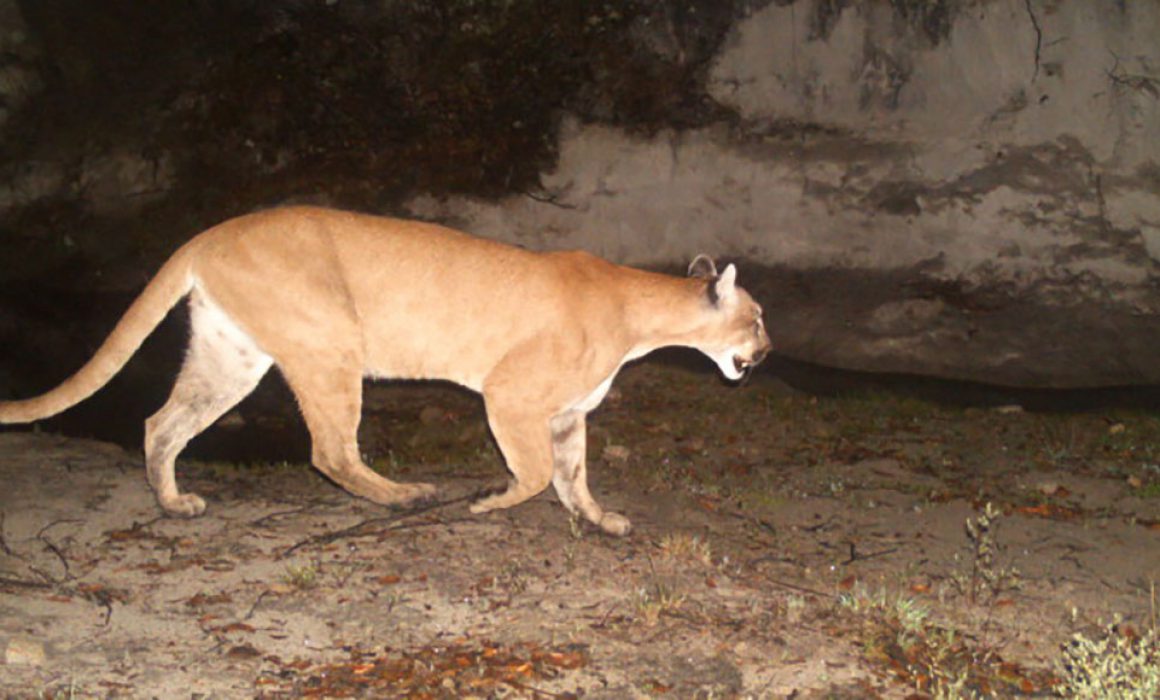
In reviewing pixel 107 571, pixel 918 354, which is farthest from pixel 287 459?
pixel 918 354

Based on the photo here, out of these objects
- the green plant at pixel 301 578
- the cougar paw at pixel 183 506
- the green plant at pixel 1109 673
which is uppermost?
the green plant at pixel 1109 673

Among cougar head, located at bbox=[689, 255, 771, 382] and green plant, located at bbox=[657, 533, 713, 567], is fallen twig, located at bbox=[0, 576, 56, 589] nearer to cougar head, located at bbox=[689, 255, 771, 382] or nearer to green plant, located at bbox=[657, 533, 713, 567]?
green plant, located at bbox=[657, 533, 713, 567]

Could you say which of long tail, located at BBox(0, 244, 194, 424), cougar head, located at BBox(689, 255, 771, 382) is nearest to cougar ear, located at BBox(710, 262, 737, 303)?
cougar head, located at BBox(689, 255, 771, 382)

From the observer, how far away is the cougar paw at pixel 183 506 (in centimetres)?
618

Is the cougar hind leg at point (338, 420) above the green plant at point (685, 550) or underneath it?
above

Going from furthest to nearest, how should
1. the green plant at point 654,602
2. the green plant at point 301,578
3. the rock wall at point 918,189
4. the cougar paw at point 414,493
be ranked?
1. the rock wall at point 918,189
2. the cougar paw at point 414,493
3. the green plant at point 301,578
4. the green plant at point 654,602

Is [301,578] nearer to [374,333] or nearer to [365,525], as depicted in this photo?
[365,525]

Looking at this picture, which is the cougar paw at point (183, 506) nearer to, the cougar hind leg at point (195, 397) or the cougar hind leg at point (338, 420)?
the cougar hind leg at point (195, 397)

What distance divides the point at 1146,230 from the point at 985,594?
748 centimetres

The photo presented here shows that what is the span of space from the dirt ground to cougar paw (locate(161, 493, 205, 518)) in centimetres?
9

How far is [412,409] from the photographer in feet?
32.9

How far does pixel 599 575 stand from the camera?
217 inches

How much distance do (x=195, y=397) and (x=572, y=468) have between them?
2114mm

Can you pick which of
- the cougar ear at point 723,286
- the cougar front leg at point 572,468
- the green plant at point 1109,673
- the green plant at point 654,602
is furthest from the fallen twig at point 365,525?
the green plant at point 1109,673
